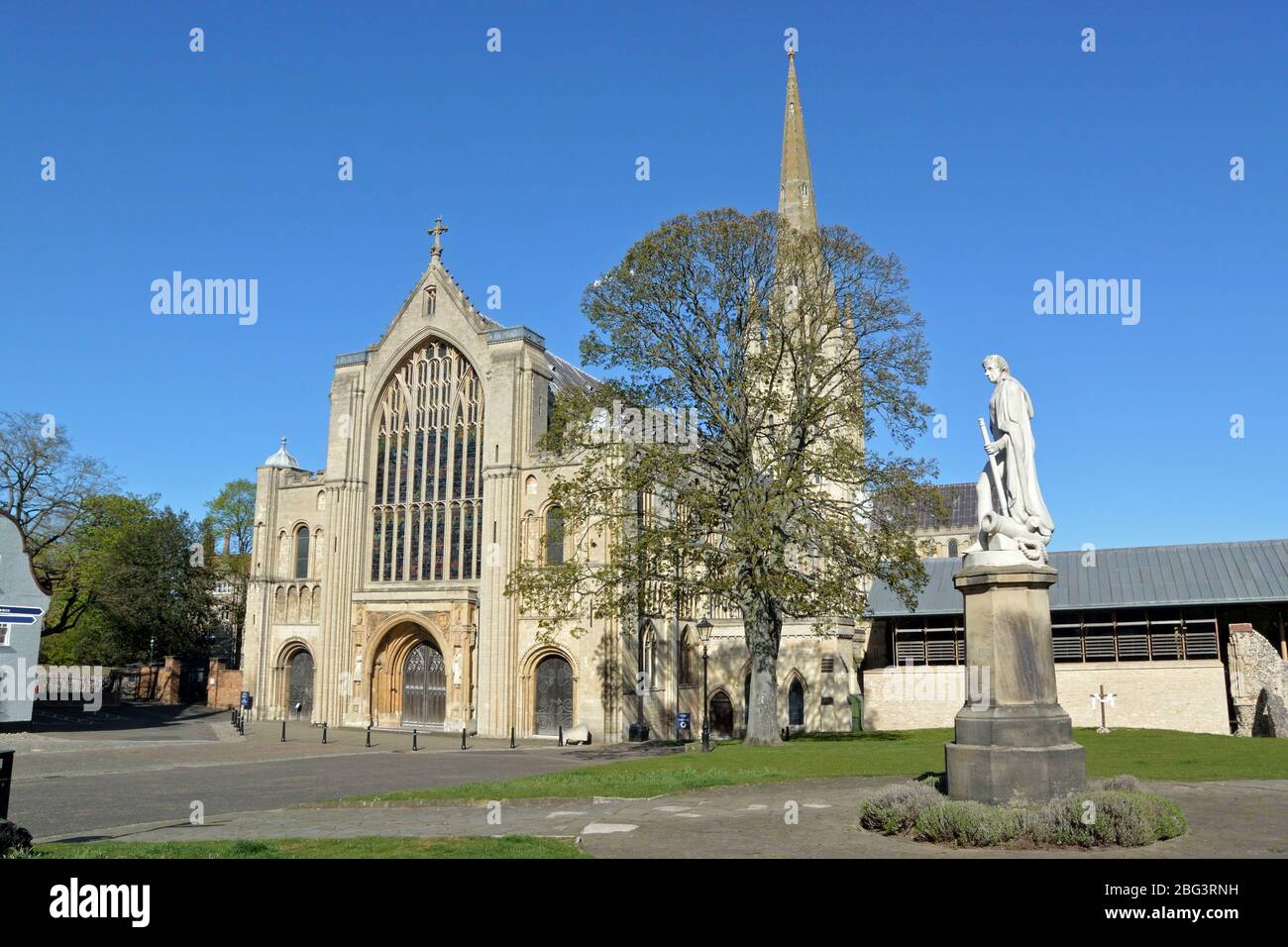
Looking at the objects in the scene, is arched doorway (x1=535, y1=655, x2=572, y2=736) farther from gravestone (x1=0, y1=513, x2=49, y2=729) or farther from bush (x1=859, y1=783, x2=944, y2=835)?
bush (x1=859, y1=783, x2=944, y2=835)

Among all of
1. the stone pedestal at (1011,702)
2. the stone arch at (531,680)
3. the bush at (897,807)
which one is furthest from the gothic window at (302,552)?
the stone pedestal at (1011,702)

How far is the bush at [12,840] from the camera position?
26.8ft

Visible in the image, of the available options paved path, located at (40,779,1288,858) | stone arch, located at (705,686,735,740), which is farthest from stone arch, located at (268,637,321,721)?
paved path, located at (40,779,1288,858)

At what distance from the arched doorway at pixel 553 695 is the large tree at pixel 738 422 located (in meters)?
11.3

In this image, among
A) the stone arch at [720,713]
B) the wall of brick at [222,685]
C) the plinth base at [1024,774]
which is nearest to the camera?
the plinth base at [1024,774]

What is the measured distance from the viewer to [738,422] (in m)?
25.6

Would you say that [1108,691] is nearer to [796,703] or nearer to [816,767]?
[796,703]

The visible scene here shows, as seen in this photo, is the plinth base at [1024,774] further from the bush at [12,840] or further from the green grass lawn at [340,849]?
the bush at [12,840]

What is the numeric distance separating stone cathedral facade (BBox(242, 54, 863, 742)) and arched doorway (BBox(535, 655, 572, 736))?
0.05 meters

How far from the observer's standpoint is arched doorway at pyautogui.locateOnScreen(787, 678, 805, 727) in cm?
3978

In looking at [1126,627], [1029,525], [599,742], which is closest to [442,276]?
[599,742]
